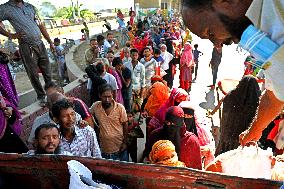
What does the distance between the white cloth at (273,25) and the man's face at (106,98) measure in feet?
10.7

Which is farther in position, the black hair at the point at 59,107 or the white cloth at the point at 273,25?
the black hair at the point at 59,107

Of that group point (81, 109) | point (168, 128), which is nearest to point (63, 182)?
point (168, 128)

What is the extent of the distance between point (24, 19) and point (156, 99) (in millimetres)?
2253

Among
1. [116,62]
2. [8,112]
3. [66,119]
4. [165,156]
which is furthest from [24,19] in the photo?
[165,156]

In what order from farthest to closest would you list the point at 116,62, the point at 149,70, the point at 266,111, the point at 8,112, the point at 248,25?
the point at 149,70 → the point at 116,62 → the point at 8,112 → the point at 266,111 → the point at 248,25

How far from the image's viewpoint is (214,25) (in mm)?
1062

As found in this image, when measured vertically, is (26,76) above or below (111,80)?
below

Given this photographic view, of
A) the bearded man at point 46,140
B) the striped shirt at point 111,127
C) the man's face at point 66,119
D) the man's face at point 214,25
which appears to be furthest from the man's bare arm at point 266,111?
the striped shirt at point 111,127

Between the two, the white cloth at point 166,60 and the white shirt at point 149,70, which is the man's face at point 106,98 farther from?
the white cloth at point 166,60

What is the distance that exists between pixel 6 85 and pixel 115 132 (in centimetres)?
149

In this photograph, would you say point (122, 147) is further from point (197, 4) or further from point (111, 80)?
point (197, 4)

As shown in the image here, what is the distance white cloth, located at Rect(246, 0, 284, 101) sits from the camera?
34.7 inches

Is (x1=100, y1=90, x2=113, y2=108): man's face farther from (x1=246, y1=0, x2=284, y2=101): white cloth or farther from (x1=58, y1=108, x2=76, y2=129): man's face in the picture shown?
(x1=246, y1=0, x2=284, y2=101): white cloth

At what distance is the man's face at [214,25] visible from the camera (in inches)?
40.5
